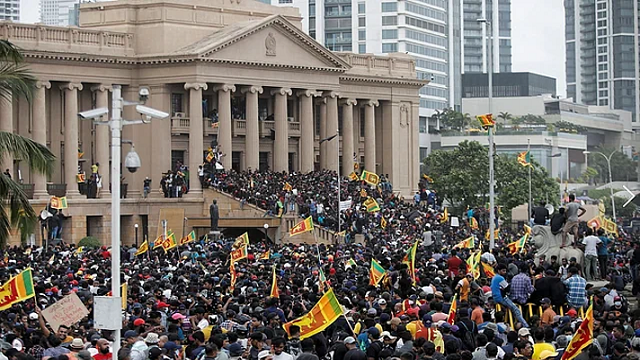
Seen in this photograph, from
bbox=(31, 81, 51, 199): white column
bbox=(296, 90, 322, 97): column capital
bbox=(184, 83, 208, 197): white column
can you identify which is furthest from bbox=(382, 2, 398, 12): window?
bbox=(31, 81, 51, 199): white column

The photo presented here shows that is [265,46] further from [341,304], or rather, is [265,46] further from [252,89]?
[341,304]

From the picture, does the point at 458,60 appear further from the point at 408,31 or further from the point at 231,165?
the point at 231,165

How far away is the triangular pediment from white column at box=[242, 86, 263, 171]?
1.77 metres

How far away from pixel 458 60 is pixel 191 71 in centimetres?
12301

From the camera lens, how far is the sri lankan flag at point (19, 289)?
28.7 m

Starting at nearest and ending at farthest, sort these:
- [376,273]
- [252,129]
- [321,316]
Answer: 1. [321,316]
2. [376,273]
3. [252,129]

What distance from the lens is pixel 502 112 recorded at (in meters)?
189

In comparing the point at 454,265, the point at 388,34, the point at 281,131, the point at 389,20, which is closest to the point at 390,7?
the point at 389,20

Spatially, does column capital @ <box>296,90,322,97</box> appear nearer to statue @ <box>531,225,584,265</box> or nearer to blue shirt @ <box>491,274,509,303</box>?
statue @ <box>531,225,584,265</box>

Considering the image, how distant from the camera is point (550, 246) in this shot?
129 feet

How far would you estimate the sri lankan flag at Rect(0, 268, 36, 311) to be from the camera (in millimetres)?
28656

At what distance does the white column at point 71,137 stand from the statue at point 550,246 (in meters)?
41.7

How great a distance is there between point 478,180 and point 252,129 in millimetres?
30177

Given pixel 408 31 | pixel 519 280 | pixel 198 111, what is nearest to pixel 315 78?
pixel 198 111
